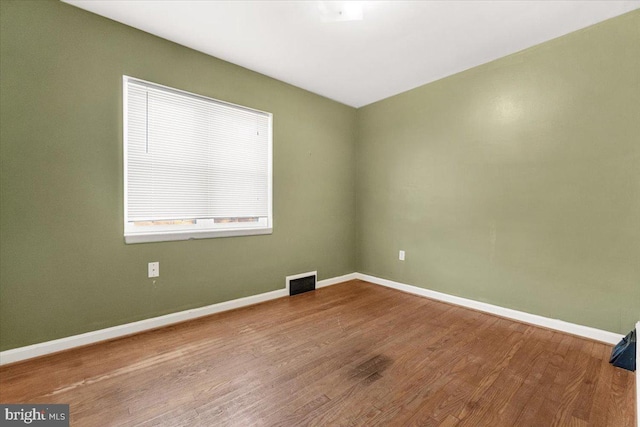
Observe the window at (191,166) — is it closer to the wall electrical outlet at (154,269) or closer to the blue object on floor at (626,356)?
the wall electrical outlet at (154,269)

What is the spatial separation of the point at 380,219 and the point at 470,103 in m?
1.73

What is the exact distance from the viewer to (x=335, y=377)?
1679mm

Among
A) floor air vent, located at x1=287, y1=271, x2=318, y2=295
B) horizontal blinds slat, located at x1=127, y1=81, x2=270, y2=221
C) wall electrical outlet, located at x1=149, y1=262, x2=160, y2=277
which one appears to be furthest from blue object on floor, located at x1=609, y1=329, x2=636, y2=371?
wall electrical outlet, located at x1=149, y1=262, x2=160, y2=277

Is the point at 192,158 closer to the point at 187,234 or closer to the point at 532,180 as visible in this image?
the point at 187,234

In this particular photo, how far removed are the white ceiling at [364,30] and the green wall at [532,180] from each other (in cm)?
30

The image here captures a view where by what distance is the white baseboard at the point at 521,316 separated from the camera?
84.7 inches

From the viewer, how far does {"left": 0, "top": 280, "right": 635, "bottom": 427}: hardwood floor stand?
138 centimetres

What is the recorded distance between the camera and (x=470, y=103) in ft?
9.48

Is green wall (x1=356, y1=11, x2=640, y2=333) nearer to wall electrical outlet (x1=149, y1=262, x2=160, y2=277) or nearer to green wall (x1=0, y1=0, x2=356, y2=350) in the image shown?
green wall (x1=0, y1=0, x2=356, y2=350)

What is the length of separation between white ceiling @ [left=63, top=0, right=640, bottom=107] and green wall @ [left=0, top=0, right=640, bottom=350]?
171 mm

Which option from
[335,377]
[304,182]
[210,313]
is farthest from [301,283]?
[335,377]

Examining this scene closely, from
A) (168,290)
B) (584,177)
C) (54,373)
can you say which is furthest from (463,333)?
(54,373)

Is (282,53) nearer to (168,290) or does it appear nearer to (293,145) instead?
(293,145)

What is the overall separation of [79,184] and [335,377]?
7.59 feet
